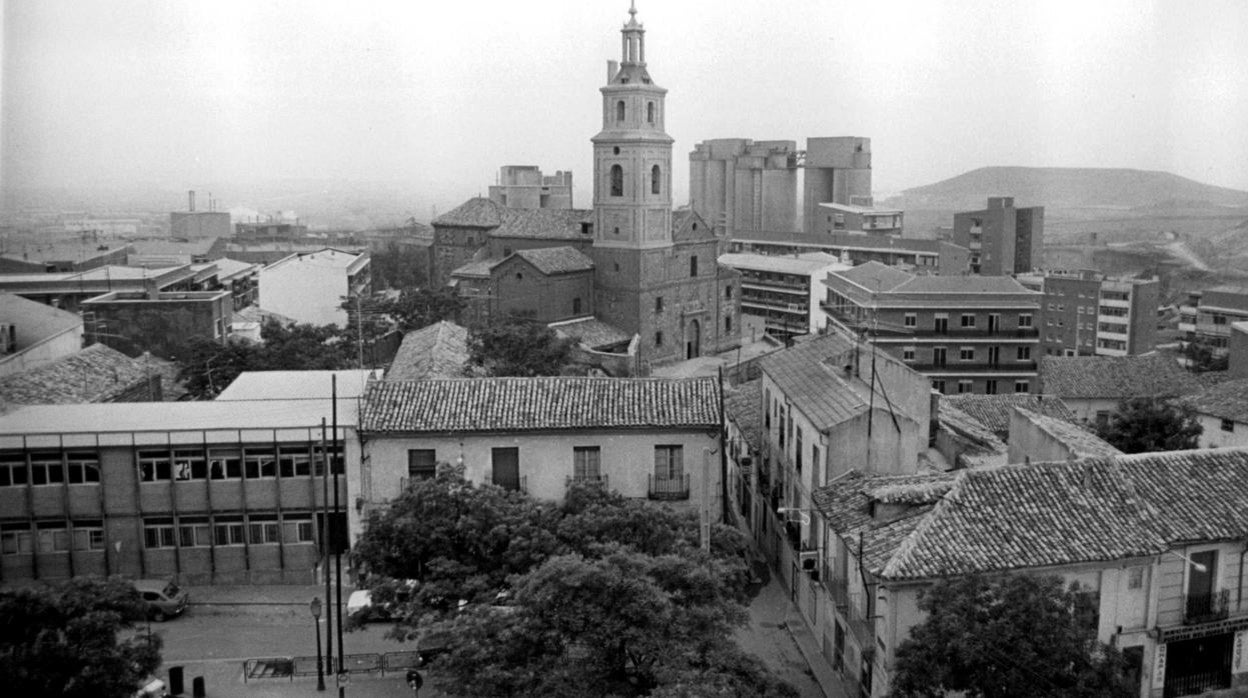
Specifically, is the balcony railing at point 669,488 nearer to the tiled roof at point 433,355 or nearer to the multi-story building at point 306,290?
the tiled roof at point 433,355

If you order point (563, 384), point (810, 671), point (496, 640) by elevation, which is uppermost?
point (563, 384)

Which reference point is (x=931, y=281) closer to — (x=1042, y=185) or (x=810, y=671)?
(x=810, y=671)

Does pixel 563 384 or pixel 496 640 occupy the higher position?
pixel 563 384

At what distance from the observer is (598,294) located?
38.8 metres

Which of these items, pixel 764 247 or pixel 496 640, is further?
pixel 764 247

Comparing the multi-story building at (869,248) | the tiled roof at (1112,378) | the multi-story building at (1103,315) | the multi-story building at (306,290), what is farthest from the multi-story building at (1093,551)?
the multi-story building at (869,248)

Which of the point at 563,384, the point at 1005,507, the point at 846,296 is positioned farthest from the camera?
the point at 846,296

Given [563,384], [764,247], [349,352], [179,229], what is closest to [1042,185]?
[764,247]

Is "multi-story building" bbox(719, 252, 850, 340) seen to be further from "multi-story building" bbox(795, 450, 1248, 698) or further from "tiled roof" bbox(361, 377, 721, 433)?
"multi-story building" bbox(795, 450, 1248, 698)

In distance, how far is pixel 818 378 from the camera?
17.9m

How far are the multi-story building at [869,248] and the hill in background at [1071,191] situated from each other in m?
16.2

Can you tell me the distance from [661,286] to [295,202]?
70.6ft

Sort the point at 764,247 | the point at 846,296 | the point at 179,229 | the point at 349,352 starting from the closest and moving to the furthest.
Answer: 1. the point at 349,352
2. the point at 846,296
3. the point at 179,229
4. the point at 764,247

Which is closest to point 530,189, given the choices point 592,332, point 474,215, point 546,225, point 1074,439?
point 474,215
